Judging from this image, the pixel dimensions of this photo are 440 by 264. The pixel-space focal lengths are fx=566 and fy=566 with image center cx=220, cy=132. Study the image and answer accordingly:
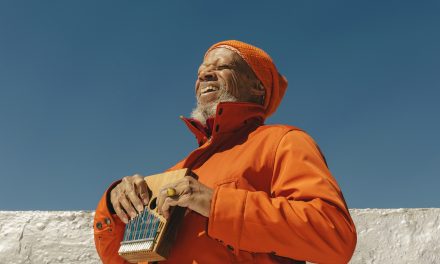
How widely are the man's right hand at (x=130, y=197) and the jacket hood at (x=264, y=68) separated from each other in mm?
712

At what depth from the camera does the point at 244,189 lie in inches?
77.0

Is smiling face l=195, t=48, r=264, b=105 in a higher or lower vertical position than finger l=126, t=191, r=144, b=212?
higher

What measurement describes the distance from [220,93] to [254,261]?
0.84 m

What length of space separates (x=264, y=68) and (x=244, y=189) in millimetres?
792

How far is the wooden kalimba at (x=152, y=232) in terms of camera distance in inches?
74.6

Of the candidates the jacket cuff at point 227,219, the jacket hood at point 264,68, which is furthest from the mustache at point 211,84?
the jacket cuff at point 227,219

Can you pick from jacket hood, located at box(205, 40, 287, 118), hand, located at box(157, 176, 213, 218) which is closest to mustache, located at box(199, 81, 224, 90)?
jacket hood, located at box(205, 40, 287, 118)

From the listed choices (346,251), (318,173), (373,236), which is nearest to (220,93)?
(318,173)

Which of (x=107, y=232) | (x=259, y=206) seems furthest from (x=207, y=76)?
(x=259, y=206)

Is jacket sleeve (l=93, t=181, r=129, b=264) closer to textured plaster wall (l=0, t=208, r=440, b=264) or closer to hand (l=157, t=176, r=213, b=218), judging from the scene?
hand (l=157, t=176, r=213, b=218)

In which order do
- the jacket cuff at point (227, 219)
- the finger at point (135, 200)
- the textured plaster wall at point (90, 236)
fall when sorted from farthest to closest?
the textured plaster wall at point (90, 236), the finger at point (135, 200), the jacket cuff at point (227, 219)

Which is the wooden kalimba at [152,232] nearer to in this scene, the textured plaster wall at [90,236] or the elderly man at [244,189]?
the elderly man at [244,189]

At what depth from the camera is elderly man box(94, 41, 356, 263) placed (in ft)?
5.80

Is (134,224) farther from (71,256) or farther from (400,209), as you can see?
(400,209)
